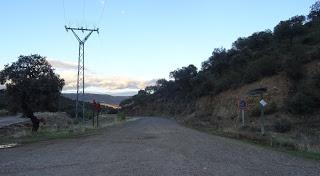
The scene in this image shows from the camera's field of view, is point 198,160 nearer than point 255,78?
Yes

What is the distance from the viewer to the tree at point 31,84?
127ft

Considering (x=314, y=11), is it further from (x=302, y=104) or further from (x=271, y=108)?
(x=302, y=104)

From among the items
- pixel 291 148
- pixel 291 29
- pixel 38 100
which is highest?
pixel 291 29

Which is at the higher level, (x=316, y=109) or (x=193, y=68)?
(x=193, y=68)

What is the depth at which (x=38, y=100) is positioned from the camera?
39.2 metres

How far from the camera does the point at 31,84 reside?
38719 millimetres

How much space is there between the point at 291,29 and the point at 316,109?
38165 mm

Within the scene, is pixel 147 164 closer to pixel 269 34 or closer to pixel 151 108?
pixel 269 34

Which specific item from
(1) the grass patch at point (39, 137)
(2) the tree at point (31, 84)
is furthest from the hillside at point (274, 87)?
(2) the tree at point (31, 84)

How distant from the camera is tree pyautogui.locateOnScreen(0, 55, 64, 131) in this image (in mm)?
38844

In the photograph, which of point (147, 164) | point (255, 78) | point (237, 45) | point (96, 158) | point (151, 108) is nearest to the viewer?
point (147, 164)

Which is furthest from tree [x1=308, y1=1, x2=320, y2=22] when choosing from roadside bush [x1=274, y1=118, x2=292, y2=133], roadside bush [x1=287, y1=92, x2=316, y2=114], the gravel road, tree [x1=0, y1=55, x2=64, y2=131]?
the gravel road

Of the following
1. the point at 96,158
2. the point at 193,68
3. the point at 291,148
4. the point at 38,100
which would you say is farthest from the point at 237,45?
the point at 96,158

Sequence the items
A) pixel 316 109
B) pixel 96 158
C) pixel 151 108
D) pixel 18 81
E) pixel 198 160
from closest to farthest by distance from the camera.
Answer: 1. pixel 198 160
2. pixel 96 158
3. pixel 18 81
4. pixel 316 109
5. pixel 151 108
